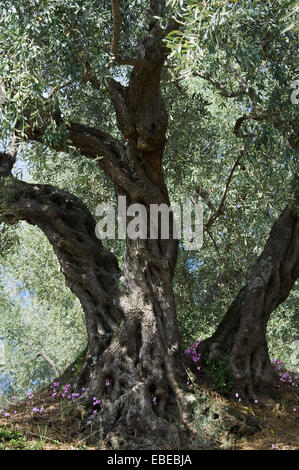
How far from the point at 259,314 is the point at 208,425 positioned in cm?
201

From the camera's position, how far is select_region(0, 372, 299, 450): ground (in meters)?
6.17

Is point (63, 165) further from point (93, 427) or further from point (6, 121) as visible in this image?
point (93, 427)

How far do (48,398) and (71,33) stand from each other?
17.0ft

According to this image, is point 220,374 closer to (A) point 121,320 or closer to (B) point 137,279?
(A) point 121,320

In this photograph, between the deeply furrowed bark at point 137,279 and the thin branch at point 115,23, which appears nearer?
the thin branch at point 115,23

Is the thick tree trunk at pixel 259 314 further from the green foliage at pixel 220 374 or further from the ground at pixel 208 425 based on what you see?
the ground at pixel 208 425

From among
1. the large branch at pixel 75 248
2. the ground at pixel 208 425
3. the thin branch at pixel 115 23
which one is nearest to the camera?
the ground at pixel 208 425

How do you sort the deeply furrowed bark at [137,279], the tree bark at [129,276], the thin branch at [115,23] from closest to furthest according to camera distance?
the thin branch at [115,23], the tree bark at [129,276], the deeply furrowed bark at [137,279]

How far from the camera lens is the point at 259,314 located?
306 inches

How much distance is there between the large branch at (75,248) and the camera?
789 cm

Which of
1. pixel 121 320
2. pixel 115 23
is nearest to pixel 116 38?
pixel 115 23

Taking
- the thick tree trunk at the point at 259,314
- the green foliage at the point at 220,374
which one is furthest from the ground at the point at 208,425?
the thick tree trunk at the point at 259,314

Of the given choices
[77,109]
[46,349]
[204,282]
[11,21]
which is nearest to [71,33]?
[11,21]

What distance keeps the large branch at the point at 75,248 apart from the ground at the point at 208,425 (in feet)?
4.53
